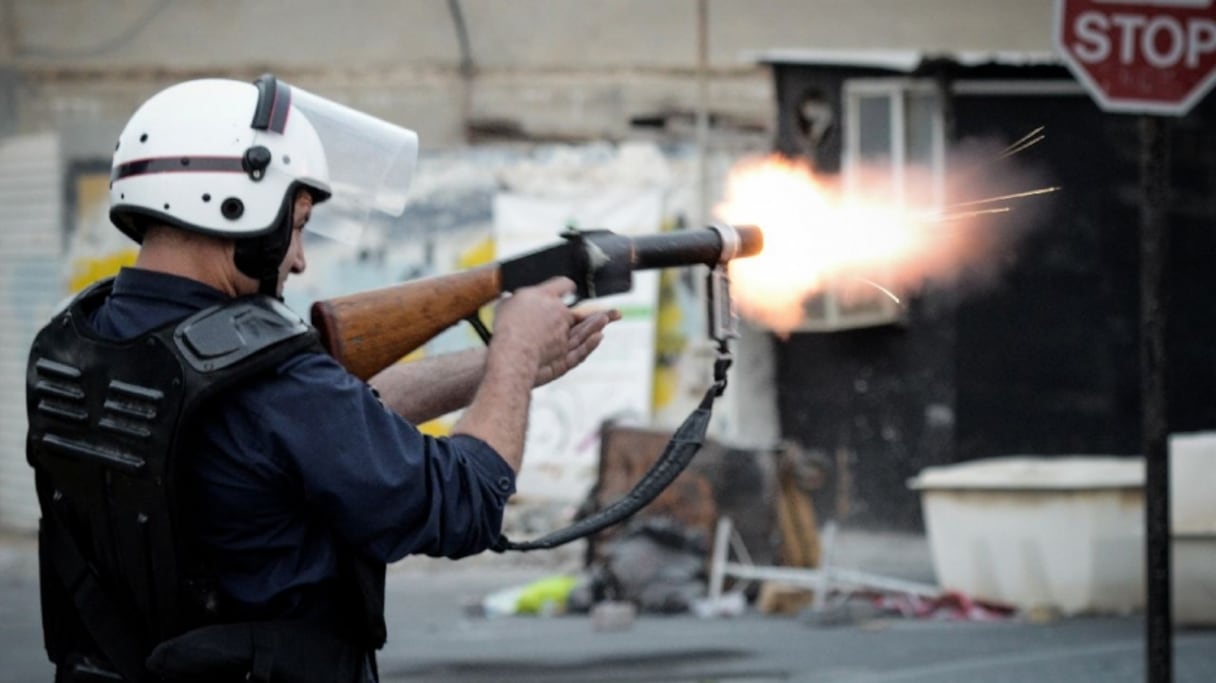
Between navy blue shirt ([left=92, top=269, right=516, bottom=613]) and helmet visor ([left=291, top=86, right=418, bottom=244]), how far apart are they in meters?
0.63

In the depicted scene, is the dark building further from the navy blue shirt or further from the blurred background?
the navy blue shirt

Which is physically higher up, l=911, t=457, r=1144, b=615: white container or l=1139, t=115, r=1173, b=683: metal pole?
l=1139, t=115, r=1173, b=683: metal pole

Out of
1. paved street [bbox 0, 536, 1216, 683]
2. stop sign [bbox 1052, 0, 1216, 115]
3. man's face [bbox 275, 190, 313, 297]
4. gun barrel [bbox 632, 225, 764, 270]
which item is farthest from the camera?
paved street [bbox 0, 536, 1216, 683]

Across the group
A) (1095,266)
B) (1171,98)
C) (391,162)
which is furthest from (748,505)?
(391,162)

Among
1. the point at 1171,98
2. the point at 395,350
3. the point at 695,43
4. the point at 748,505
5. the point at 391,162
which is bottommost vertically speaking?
the point at 748,505

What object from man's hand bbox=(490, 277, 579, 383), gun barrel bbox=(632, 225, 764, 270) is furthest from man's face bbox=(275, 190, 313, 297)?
gun barrel bbox=(632, 225, 764, 270)

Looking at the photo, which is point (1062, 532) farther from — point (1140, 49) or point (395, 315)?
point (395, 315)

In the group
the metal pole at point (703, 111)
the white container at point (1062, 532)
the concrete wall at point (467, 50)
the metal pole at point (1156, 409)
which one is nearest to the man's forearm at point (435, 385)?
the metal pole at point (1156, 409)

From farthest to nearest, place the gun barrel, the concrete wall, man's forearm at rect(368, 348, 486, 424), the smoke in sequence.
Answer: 1. the concrete wall
2. the smoke
3. man's forearm at rect(368, 348, 486, 424)
4. the gun barrel

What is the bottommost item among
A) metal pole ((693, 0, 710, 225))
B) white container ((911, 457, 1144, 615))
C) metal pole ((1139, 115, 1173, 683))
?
white container ((911, 457, 1144, 615))

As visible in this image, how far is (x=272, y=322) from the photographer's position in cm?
314

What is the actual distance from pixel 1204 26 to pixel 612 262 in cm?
389

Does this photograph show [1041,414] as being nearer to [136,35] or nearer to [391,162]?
[136,35]

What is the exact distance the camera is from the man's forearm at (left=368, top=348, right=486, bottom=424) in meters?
3.78
